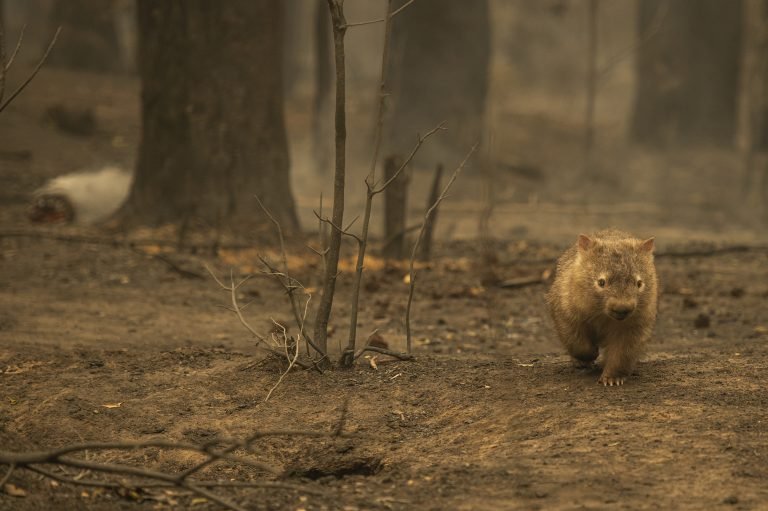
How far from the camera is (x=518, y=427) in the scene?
18.2 ft

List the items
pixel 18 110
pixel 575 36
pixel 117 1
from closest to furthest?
pixel 18 110 → pixel 117 1 → pixel 575 36

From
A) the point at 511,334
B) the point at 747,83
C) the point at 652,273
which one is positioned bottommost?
the point at 511,334

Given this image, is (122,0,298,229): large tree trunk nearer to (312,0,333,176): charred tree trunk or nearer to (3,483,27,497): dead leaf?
(3,483,27,497): dead leaf

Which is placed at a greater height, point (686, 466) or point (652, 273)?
point (652, 273)

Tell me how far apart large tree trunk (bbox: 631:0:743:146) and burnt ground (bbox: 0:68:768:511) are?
12.6 meters

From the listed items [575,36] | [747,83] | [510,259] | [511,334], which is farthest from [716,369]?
[575,36]

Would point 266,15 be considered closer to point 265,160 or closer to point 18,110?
point 265,160

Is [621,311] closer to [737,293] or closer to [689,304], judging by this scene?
[689,304]

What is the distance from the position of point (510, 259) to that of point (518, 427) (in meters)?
6.07

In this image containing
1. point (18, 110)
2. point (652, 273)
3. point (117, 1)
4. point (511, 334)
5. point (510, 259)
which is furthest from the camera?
point (117, 1)

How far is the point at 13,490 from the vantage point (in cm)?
473

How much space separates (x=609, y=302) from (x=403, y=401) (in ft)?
4.28

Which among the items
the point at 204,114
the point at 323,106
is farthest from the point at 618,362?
the point at 323,106

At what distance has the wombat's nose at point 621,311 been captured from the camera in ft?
18.4
